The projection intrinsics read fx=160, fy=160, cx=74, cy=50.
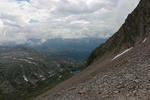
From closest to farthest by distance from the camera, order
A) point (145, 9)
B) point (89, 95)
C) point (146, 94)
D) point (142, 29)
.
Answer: point (146, 94) → point (89, 95) → point (142, 29) → point (145, 9)

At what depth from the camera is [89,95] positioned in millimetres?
18688

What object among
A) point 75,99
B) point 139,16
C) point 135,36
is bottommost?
point 75,99

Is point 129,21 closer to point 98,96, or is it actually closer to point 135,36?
point 135,36

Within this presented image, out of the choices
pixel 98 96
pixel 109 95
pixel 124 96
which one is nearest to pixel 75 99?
pixel 98 96

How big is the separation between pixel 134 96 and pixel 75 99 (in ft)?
25.6

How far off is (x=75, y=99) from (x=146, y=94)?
869 centimetres

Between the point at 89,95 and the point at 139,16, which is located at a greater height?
the point at 139,16

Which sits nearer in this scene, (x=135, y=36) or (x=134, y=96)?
(x=134, y=96)

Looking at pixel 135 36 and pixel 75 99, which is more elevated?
pixel 135 36

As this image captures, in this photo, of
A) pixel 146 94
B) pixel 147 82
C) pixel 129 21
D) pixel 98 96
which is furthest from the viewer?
pixel 129 21

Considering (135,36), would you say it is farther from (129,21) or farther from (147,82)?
(147,82)

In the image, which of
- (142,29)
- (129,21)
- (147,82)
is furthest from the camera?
(129,21)

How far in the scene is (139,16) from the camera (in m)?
79.2

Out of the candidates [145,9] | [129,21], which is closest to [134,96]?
[145,9]
